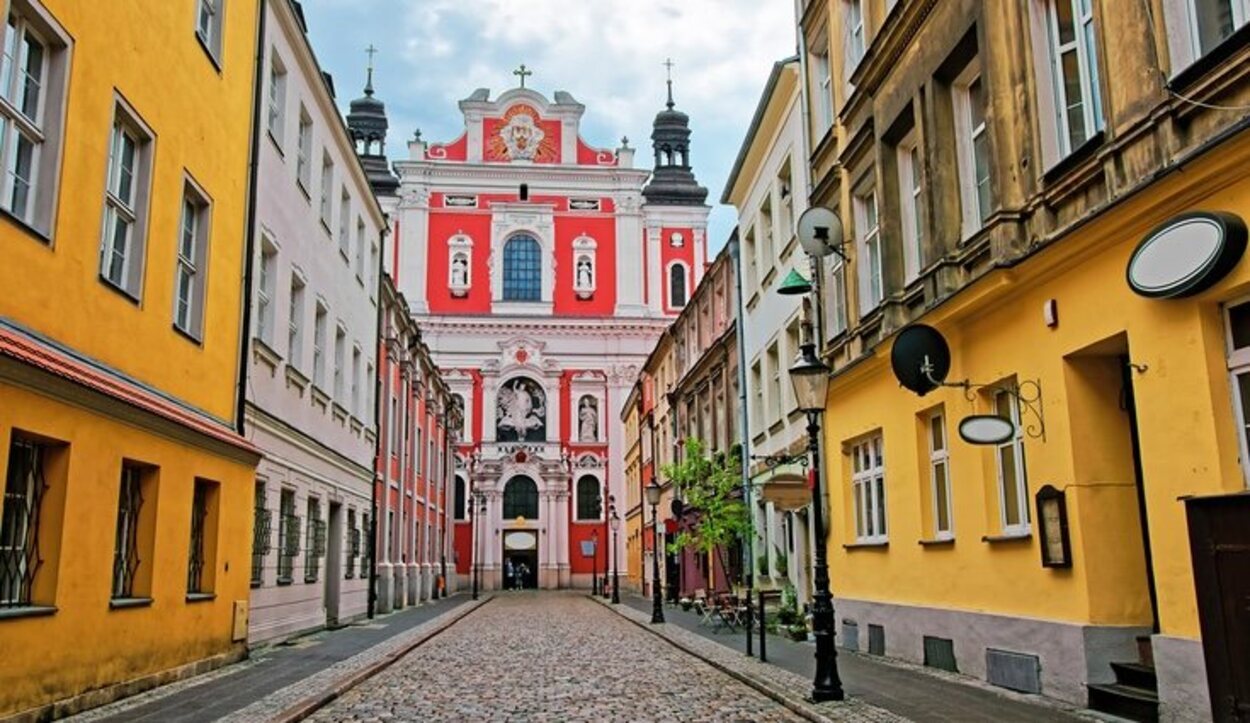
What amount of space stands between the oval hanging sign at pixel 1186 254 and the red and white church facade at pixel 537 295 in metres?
54.7

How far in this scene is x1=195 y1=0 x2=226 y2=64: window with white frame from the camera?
14.4m

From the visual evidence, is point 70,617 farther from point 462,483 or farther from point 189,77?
point 462,483

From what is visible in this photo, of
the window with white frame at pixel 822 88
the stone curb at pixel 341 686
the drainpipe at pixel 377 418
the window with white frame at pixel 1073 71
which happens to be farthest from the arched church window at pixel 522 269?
the window with white frame at pixel 1073 71

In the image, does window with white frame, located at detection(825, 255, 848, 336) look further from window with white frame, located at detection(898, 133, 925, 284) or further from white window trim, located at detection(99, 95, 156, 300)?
white window trim, located at detection(99, 95, 156, 300)

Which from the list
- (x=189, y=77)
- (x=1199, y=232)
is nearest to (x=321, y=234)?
(x=189, y=77)

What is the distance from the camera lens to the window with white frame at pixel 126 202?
1135cm

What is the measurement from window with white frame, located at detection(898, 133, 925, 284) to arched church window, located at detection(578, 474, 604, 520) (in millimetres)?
49793

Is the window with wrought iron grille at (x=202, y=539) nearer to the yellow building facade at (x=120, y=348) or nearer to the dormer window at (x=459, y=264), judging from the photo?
the yellow building facade at (x=120, y=348)

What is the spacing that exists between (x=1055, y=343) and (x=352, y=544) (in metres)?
19.2

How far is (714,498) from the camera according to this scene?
84.3ft

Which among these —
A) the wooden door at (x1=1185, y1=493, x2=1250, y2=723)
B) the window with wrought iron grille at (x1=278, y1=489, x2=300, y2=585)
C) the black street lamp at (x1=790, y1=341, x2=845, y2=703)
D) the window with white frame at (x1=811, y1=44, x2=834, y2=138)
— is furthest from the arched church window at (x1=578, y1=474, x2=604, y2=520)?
the wooden door at (x1=1185, y1=493, x2=1250, y2=723)

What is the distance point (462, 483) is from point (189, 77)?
166 ft

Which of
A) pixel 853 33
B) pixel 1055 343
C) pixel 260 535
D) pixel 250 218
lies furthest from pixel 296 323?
pixel 1055 343

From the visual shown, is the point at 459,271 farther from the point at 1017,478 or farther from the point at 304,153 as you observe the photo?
the point at 1017,478
